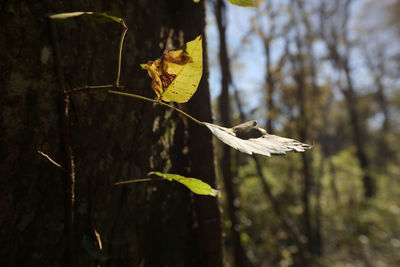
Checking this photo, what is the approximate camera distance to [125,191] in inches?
26.4

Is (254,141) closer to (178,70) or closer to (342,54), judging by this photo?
(178,70)

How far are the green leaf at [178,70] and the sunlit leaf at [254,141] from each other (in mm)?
77

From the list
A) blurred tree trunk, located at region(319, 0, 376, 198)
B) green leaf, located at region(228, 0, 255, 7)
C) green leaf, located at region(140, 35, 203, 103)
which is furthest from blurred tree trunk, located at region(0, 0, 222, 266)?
blurred tree trunk, located at region(319, 0, 376, 198)

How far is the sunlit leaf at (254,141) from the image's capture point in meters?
0.37

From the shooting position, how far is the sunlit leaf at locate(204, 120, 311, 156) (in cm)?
37

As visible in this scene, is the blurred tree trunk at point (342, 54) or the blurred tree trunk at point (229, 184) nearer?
the blurred tree trunk at point (229, 184)

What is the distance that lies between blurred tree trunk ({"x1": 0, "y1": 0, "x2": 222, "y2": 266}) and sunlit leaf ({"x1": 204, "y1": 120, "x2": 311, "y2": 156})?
323 millimetres

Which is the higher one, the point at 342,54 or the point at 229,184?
the point at 342,54

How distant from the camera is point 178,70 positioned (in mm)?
387

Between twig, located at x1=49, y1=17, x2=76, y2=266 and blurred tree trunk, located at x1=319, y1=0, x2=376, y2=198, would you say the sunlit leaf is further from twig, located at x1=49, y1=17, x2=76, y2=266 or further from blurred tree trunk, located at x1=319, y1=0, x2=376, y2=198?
blurred tree trunk, located at x1=319, y1=0, x2=376, y2=198

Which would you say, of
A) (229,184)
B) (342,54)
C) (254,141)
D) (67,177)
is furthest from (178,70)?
(342,54)

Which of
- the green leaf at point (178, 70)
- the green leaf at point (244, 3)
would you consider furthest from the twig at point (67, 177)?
the green leaf at point (244, 3)

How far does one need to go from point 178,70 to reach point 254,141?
162 mm

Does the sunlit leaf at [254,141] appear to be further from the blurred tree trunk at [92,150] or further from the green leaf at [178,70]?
the blurred tree trunk at [92,150]
